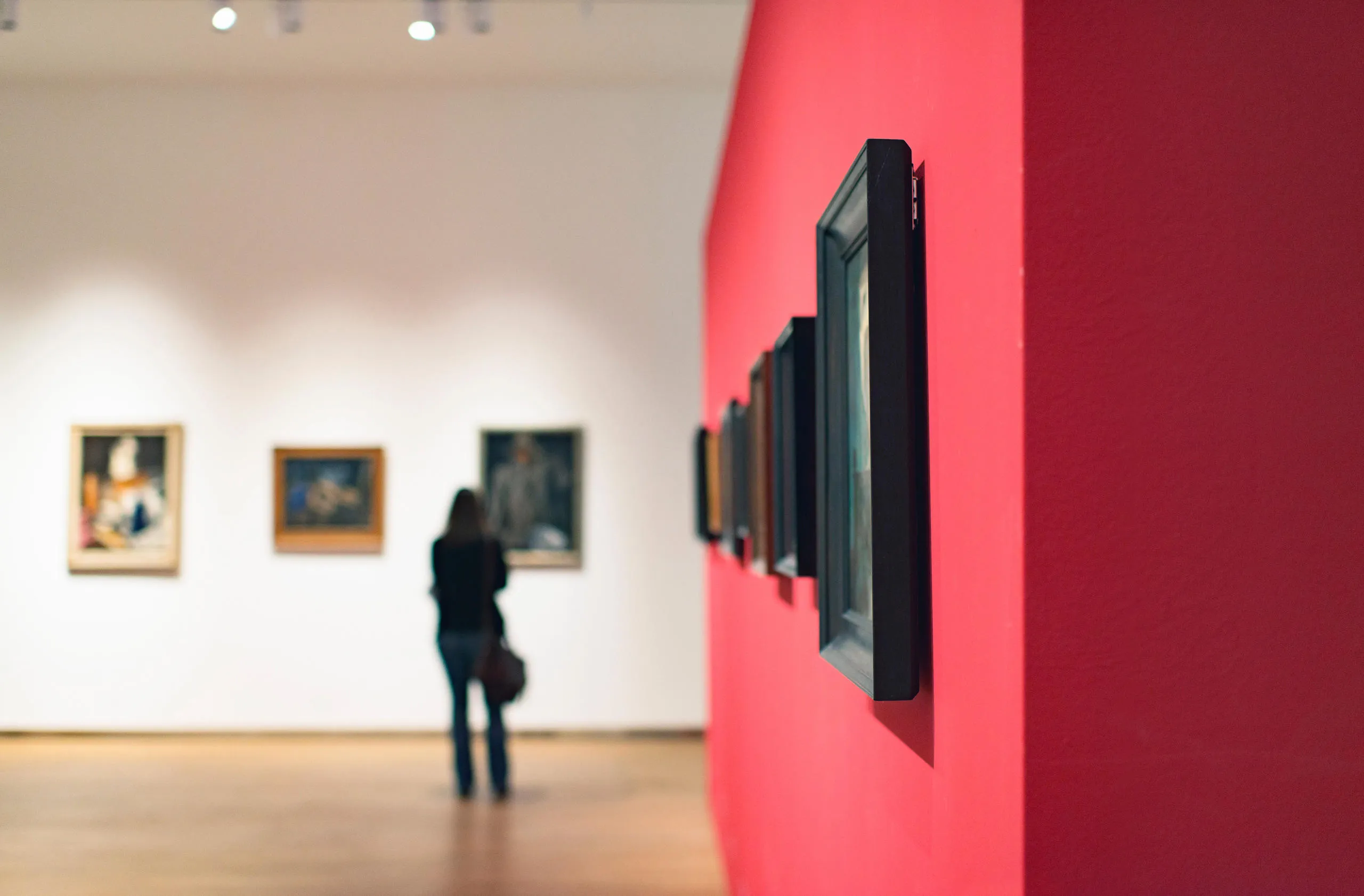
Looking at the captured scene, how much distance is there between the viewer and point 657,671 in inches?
458

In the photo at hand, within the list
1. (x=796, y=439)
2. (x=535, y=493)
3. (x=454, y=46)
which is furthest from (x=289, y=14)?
(x=796, y=439)

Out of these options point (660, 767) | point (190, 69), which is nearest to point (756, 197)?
point (660, 767)

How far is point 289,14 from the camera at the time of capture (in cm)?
888

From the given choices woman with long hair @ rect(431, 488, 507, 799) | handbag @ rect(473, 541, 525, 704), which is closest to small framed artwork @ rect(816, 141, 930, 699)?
handbag @ rect(473, 541, 525, 704)

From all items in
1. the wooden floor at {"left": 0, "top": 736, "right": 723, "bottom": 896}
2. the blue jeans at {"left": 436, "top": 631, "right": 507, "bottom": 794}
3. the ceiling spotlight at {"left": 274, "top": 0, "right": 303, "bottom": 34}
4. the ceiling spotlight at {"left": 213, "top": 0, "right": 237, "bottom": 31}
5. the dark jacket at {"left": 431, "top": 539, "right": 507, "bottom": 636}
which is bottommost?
the wooden floor at {"left": 0, "top": 736, "right": 723, "bottom": 896}

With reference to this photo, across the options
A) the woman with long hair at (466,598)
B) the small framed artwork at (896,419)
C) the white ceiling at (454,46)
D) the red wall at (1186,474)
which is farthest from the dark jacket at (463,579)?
the red wall at (1186,474)

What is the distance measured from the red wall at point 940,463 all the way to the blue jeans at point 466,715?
18.2 ft

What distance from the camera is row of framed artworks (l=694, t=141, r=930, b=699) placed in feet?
5.28

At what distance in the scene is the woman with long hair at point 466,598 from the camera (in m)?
8.66

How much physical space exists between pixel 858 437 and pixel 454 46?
10.1m

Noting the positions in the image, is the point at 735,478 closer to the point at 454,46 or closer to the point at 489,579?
the point at 489,579

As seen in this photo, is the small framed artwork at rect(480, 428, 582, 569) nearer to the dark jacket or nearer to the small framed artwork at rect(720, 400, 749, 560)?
the dark jacket

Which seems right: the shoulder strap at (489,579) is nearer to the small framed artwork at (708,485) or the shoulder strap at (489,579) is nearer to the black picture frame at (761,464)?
the small framed artwork at (708,485)

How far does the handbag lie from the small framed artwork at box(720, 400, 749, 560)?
3.03 metres
